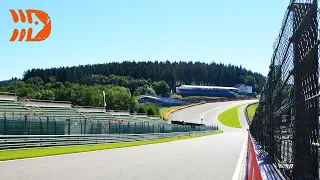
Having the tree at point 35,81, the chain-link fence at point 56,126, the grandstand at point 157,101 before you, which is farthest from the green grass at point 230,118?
the tree at point 35,81

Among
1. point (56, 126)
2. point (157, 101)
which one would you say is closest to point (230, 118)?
point (157, 101)

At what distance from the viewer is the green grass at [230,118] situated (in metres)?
119

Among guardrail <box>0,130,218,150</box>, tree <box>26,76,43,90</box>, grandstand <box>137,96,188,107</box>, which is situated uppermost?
tree <box>26,76,43,90</box>

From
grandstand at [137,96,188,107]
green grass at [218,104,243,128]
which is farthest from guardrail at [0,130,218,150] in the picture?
grandstand at [137,96,188,107]

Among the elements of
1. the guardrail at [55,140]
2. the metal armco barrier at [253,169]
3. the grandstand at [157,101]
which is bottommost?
the guardrail at [55,140]

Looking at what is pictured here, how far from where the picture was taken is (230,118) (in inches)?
5162

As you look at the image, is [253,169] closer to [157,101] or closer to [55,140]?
[55,140]

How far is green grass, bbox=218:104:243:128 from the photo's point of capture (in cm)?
11900

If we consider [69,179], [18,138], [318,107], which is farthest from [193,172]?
[18,138]

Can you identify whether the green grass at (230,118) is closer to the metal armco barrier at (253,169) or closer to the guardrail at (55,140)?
the guardrail at (55,140)

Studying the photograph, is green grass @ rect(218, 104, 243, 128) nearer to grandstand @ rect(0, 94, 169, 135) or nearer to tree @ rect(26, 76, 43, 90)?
grandstand @ rect(0, 94, 169, 135)

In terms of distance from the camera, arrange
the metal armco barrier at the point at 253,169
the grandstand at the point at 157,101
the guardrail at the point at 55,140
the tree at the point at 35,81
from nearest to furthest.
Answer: the metal armco barrier at the point at 253,169 < the guardrail at the point at 55,140 < the grandstand at the point at 157,101 < the tree at the point at 35,81

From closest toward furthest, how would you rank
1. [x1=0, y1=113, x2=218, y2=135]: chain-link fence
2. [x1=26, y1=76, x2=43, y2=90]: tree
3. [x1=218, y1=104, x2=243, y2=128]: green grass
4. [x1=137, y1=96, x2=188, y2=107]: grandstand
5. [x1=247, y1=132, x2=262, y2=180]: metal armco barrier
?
[x1=247, y1=132, x2=262, y2=180]: metal armco barrier
[x1=0, y1=113, x2=218, y2=135]: chain-link fence
[x1=218, y1=104, x2=243, y2=128]: green grass
[x1=137, y1=96, x2=188, y2=107]: grandstand
[x1=26, y1=76, x2=43, y2=90]: tree

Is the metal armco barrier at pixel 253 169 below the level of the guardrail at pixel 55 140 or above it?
above
